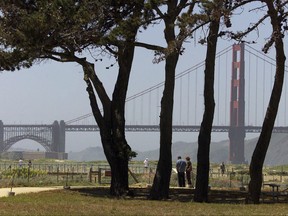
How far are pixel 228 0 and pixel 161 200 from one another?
5.21 m

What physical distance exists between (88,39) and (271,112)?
4.92 metres

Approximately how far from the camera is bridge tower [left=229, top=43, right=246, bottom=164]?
85700mm

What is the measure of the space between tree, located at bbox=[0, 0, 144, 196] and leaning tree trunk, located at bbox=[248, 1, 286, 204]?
338 centimetres

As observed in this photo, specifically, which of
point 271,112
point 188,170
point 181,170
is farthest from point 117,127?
point 188,170

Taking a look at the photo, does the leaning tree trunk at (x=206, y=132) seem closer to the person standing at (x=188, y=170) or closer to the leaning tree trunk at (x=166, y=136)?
the leaning tree trunk at (x=166, y=136)

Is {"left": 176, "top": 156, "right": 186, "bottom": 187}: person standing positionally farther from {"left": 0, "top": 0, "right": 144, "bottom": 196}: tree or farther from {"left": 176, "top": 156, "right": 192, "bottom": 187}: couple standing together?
{"left": 0, "top": 0, "right": 144, "bottom": 196}: tree

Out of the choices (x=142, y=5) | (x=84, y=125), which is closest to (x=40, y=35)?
(x=142, y=5)

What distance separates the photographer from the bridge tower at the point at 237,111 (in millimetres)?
85700

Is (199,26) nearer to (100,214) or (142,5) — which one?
(142,5)

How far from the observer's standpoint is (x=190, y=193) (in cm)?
2077

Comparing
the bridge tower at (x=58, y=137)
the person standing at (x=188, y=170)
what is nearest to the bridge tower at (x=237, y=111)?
the bridge tower at (x=58, y=137)

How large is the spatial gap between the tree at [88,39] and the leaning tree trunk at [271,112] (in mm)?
3382

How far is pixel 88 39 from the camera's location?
57.7 feet

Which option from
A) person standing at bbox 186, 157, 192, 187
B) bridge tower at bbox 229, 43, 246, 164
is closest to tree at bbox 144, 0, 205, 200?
person standing at bbox 186, 157, 192, 187
